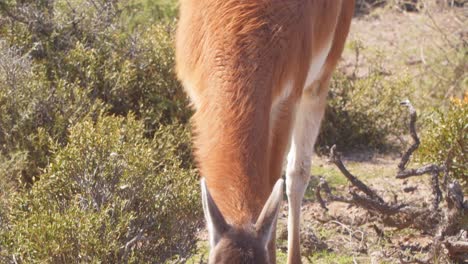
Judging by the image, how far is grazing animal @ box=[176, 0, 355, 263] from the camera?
14.2ft

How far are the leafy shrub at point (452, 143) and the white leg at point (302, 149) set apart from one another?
3.28ft

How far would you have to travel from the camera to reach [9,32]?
25.2 ft

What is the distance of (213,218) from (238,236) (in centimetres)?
16

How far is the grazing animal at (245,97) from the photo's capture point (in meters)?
4.34

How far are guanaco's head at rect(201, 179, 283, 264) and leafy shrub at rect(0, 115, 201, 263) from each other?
1.20 meters

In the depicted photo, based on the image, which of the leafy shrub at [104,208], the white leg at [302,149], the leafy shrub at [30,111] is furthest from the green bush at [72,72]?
the white leg at [302,149]

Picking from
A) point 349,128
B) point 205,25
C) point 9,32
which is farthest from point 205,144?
point 349,128

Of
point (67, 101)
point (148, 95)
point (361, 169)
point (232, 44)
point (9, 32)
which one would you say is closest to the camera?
point (232, 44)

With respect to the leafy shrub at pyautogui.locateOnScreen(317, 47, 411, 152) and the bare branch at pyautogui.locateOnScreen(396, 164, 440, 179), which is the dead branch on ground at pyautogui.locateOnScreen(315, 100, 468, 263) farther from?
the leafy shrub at pyautogui.locateOnScreen(317, 47, 411, 152)

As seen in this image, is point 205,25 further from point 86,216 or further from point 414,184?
point 414,184

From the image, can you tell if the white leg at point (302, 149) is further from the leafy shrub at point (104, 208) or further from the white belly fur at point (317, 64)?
the leafy shrub at point (104, 208)

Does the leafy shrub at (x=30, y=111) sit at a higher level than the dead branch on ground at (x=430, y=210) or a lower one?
higher

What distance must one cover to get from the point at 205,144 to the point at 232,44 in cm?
70

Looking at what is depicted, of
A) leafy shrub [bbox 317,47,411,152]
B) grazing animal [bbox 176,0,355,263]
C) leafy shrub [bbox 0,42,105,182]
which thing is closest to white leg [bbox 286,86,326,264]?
grazing animal [bbox 176,0,355,263]
